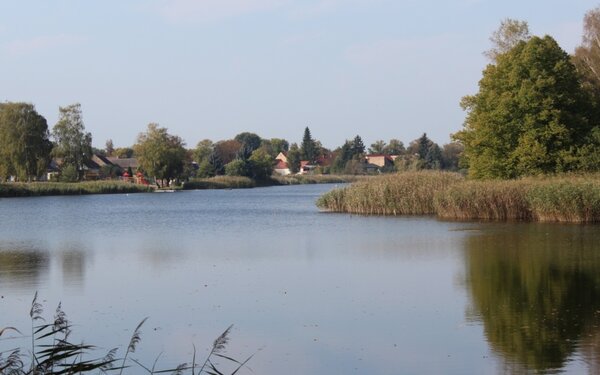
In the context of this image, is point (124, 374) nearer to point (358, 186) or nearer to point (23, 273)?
point (23, 273)

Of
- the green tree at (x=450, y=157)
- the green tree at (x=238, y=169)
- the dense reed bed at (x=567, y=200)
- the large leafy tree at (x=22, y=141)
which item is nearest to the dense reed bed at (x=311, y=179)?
the green tree at (x=238, y=169)

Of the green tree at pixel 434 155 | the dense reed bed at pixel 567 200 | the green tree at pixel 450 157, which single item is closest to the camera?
the dense reed bed at pixel 567 200

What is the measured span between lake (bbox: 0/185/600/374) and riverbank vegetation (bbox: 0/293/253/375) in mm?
280

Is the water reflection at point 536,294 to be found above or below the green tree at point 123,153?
below

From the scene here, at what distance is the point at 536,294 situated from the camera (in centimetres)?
1475

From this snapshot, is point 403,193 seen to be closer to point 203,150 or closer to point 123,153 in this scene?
point 203,150

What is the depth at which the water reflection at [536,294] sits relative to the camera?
34.6 ft

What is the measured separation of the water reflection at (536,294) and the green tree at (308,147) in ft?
400

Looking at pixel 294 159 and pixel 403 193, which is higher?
pixel 294 159

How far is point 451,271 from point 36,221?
91.8 ft

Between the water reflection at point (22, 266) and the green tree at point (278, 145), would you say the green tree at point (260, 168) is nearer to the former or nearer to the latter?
the green tree at point (278, 145)

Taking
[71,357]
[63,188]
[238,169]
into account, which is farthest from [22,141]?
[71,357]

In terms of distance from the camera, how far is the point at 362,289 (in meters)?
16.1

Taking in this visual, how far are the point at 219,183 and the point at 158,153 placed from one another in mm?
11673
